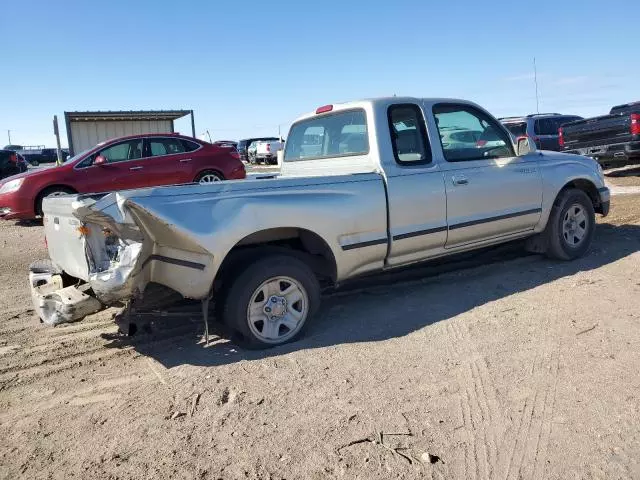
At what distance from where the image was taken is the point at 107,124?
744 inches

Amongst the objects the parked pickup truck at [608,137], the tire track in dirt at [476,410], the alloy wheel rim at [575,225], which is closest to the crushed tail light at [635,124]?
the parked pickup truck at [608,137]

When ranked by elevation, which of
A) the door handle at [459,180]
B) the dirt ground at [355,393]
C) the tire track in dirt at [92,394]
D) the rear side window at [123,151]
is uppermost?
the rear side window at [123,151]

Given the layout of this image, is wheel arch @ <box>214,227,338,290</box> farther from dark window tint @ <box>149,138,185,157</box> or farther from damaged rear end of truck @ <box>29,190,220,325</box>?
dark window tint @ <box>149,138,185,157</box>

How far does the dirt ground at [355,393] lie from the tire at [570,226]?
87 centimetres

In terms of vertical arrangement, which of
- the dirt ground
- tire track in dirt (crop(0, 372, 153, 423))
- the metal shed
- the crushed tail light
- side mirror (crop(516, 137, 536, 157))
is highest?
the metal shed

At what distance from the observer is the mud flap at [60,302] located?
3.71 m

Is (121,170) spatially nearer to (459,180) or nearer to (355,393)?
(459,180)

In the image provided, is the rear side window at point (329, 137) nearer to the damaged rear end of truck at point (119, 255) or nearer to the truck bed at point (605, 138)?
the damaged rear end of truck at point (119, 255)

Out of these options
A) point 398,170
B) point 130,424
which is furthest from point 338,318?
point 130,424

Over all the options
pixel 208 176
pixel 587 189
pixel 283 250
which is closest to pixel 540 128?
pixel 208 176

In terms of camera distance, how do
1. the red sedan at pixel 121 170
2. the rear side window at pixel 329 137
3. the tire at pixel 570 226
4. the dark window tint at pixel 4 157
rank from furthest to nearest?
the dark window tint at pixel 4 157
the red sedan at pixel 121 170
the tire at pixel 570 226
the rear side window at pixel 329 137

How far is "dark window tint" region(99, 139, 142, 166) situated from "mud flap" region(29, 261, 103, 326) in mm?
6812

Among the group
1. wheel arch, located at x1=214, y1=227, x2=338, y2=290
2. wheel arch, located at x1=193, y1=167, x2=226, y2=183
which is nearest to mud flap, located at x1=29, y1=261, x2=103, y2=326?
wheel arch, located at x1=214, y1=227, x2=338, y2=290

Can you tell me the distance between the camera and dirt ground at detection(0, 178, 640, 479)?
2699mm
